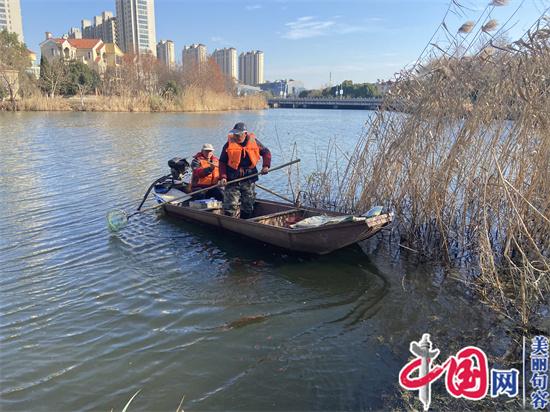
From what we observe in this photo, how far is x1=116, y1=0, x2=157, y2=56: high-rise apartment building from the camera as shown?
109 meters

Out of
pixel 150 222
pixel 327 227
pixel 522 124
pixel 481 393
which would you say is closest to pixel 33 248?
pixel 150 222

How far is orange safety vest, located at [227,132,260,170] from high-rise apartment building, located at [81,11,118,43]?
120m

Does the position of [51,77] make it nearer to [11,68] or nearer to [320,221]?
[11,68]

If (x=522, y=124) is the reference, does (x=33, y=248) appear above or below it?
below

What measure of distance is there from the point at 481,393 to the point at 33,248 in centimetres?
654

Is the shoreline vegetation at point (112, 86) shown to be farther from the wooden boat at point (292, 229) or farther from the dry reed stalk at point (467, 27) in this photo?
the dry reed stalk at point (467, 27)

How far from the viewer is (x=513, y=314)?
4.72 metres

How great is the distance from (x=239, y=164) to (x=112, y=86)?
41.8 m

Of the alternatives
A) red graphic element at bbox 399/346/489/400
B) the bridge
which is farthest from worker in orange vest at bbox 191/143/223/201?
the bridge

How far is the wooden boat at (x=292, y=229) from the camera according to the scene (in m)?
5.70

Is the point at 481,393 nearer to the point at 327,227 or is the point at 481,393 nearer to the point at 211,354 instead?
the point at 211,354

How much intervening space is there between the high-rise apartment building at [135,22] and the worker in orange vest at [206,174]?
110904 millimetres

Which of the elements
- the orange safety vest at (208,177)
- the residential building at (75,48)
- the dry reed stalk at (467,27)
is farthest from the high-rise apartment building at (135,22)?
the dry reed stalk at (467,27)

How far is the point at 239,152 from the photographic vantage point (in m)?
7.37
